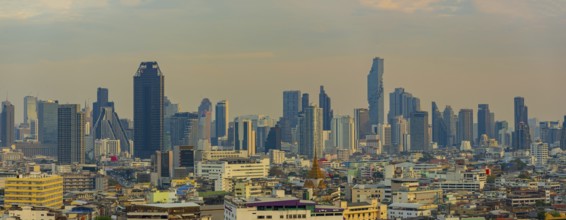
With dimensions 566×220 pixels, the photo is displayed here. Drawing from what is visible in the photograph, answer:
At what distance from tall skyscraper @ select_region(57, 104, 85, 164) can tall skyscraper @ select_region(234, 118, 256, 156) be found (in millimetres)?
21226

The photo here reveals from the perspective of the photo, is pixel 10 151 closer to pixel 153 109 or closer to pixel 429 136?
pixel 153 109

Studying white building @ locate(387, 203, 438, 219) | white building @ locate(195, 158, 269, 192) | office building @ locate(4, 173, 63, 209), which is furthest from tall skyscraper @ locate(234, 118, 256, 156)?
white building @ locate(387, 203, 438, 219)

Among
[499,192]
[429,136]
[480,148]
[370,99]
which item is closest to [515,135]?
[480,148]

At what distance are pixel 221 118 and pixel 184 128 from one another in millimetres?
18670

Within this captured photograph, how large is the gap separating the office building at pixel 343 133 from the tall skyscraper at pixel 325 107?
0.87 meters

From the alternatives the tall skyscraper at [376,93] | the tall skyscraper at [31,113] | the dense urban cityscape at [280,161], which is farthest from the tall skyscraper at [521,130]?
the tall skyscraper at [31,113]

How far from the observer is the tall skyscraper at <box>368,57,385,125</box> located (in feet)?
538

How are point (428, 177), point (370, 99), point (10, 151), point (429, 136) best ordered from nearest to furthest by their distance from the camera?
point (428, 177) < point (10, 151) < point (429, 136) < point (370, 99)

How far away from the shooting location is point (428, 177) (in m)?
76.8

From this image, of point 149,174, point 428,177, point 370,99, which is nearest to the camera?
point 428,177

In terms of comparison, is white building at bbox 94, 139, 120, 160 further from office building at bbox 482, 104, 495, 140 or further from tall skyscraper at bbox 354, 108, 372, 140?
office building at bbox 482, 104, 495, 140

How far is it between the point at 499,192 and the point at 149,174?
1049 inches

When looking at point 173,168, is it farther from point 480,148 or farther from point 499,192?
point 480,148

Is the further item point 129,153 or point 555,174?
point 129,153
